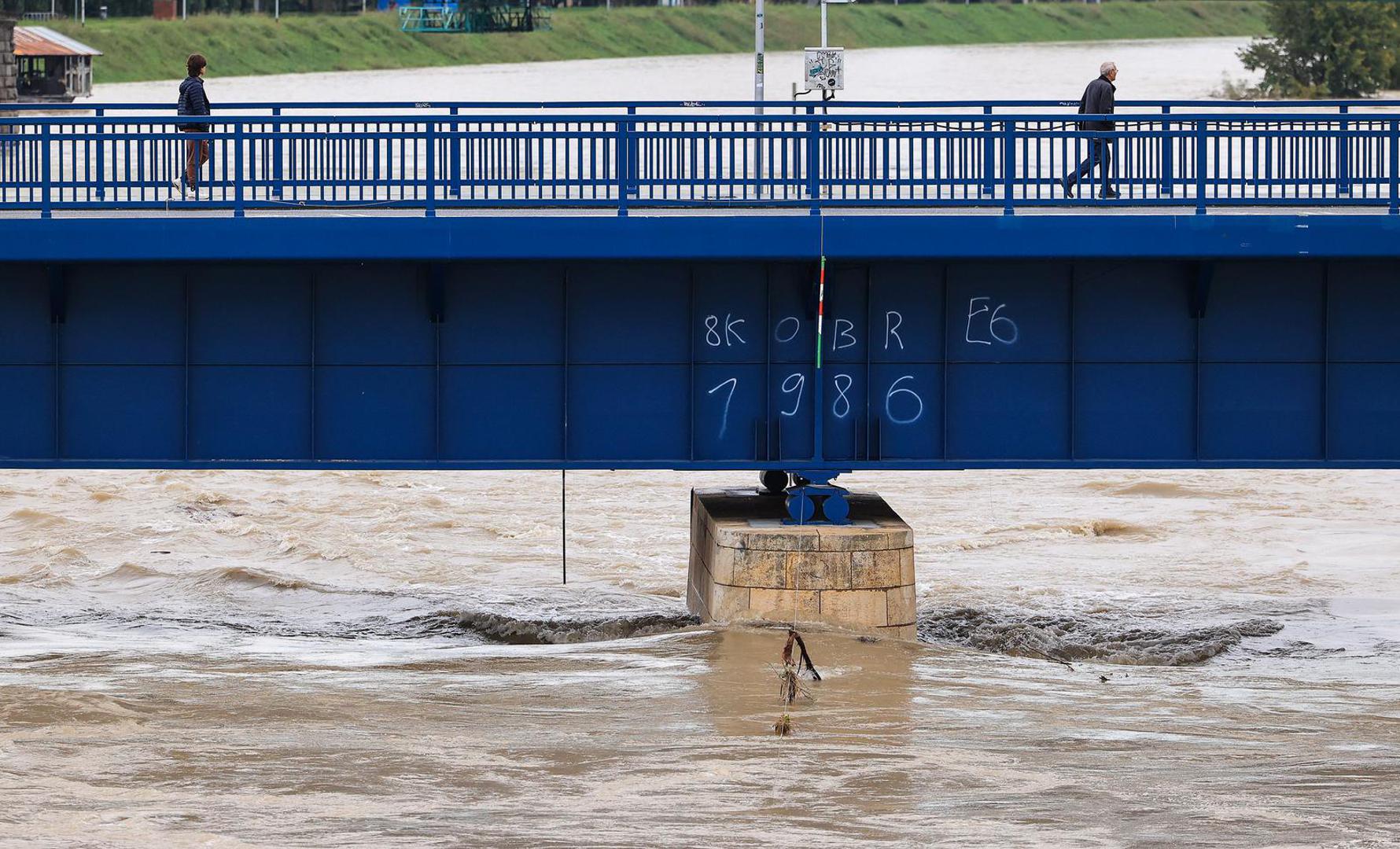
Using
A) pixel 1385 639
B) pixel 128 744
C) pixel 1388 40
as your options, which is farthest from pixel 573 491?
pixel 1388 40

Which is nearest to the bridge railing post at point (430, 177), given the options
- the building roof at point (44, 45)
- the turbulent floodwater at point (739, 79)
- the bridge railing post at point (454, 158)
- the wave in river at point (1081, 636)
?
the bridge railing post at point (454, 158)

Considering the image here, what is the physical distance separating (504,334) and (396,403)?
1.35m

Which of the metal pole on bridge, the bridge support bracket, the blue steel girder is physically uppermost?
the metal pole on bridge

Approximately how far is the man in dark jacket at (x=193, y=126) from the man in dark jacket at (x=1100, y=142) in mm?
9016

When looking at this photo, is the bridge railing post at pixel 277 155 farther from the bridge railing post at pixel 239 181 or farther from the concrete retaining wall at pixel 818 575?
the concrete retaining wall at pixel 818 575

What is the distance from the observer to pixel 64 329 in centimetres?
2180

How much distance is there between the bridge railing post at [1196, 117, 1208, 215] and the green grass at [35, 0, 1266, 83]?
7195 cm

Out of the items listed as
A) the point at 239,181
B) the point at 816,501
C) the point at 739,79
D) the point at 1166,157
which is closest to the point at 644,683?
the point at 816,501

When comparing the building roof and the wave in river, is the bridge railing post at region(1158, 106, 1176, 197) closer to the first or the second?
the wave in river

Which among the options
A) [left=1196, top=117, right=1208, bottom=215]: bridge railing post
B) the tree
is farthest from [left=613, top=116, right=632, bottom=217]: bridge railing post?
the tree

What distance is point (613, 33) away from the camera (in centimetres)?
11094

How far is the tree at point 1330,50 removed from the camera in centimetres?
8712

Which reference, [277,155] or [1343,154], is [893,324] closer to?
[1343,154]

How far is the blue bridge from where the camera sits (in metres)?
21.4
